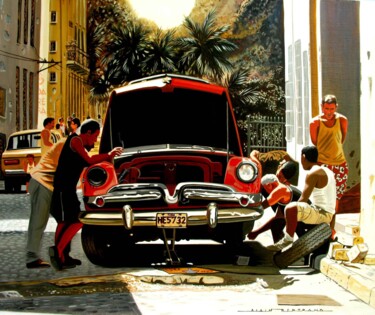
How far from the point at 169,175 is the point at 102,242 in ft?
2.75

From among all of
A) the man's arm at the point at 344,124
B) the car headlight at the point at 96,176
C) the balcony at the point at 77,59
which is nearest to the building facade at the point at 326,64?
the man's arm at the point at 344,124

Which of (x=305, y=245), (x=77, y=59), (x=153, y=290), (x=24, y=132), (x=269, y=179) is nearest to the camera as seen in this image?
(x=153, y=290)

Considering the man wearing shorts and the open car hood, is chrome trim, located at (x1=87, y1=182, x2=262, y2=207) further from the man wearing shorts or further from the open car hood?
the open car hood

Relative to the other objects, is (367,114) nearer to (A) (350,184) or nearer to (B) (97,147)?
(A) (350,184)

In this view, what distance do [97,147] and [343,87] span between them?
8.35ft

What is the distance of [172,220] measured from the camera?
20.7 ft

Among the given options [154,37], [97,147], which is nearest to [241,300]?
[97,147]

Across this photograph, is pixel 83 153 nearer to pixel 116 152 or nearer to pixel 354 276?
pixel 116 152

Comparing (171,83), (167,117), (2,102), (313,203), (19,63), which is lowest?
(313,203)

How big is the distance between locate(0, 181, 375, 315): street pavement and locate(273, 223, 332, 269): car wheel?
0.30 ft

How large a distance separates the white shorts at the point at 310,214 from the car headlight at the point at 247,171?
53 cm

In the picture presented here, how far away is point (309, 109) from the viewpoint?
305 inches

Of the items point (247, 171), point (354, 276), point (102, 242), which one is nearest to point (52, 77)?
point (102, 242)

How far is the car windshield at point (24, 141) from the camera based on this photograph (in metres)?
7.20
